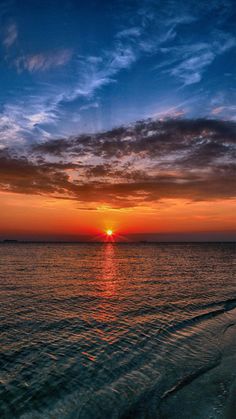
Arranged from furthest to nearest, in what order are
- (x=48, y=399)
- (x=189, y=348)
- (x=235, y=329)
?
(x=235, y=329)
(x=189, y=348)
(x=48, y=399)

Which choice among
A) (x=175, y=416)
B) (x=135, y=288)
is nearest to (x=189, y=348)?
(x=175, y=416)

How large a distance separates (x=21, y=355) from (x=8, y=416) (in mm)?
5158

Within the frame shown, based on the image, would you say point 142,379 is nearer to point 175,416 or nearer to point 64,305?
point 175,416

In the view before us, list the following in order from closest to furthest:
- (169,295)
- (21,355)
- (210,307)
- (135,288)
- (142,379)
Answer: (142,379) → (21,355) → (210,307) → (169,295) → (135,288)

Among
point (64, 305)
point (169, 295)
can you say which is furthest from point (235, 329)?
point (64, 305)

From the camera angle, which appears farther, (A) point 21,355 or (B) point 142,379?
(A) point 21,355

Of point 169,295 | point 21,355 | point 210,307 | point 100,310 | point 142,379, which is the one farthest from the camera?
point 169,295

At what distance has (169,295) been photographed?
31.5 metres

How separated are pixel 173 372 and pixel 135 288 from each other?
23768 mm

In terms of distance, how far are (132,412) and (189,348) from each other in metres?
7.04

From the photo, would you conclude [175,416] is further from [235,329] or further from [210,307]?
[210,307]

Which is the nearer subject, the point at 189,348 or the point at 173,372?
the point at 173,372

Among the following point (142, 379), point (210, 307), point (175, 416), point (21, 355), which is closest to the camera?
point (175, 416)

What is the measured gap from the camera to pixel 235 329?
19.9m
